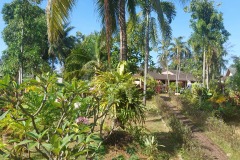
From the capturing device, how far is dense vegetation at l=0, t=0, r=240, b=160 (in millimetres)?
2684

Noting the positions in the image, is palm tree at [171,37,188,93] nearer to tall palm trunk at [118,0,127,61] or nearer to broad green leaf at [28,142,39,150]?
tall palm trunk at [118,0,127,61]

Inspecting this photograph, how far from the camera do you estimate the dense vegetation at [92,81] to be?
2.68 meters

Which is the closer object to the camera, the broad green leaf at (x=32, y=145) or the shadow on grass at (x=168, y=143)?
the broad green leaf at (x=32, y=145)

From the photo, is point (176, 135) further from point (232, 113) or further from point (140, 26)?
point (140, 26)

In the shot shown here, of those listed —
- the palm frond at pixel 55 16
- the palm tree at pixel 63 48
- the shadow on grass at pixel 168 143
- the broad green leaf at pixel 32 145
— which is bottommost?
the shadow on grass at pixel 168 143

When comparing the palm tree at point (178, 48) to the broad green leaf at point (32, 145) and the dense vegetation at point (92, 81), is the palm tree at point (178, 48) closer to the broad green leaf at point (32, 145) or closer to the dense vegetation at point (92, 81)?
the dense vegetation at point (92, 81)

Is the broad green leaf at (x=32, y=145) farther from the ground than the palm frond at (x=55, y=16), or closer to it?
closer to it

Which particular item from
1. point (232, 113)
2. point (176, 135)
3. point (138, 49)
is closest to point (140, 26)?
point (138, 49)

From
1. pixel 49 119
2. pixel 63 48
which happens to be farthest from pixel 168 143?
pixel 63 48

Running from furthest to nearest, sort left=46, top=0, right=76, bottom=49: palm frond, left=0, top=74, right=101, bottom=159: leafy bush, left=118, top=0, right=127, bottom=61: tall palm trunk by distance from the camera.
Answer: left=118, top=0, right=127, bottom=61: tall palm trunk < left=46, top=0, right=76, bottom=49: palm frond < left=0, top=74, right=101, bottom=159: leafy bush

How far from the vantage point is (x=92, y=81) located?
8.31 metres

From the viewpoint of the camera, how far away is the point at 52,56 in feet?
118

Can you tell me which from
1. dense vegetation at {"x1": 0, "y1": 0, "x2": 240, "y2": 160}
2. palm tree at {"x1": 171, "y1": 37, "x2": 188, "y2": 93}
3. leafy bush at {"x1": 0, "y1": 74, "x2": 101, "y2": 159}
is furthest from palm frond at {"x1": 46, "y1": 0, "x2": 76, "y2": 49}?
palm tree at {"x1": 171, "y1": 37, "x2": 188, "y2": 93}

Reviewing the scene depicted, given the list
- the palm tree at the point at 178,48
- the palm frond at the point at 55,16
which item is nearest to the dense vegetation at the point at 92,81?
the palm frond at the point at 55,16
